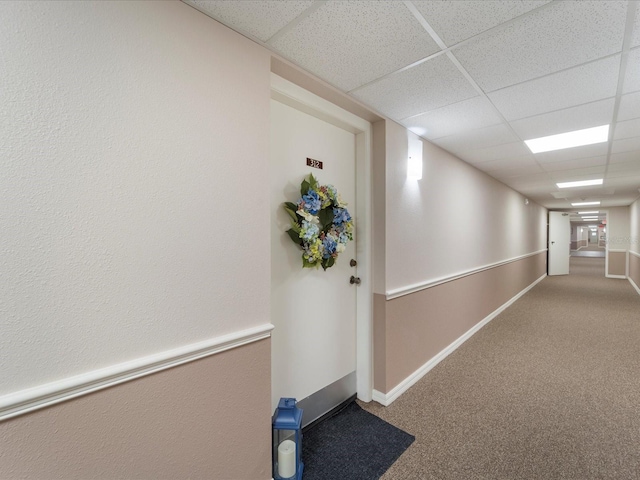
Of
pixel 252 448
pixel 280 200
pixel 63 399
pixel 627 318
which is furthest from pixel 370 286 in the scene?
pixel 627 318

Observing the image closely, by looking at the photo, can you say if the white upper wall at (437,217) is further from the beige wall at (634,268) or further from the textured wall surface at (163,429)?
the beige wall at (634,268)

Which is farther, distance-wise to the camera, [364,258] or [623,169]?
[623,169]

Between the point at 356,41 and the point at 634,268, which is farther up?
the point at 356,41

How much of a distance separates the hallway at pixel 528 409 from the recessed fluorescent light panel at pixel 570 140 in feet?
7.48

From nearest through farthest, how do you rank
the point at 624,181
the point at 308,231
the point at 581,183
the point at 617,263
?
the point at 308,231, the point at 624,181, the point at 581,183, the point at 617,263

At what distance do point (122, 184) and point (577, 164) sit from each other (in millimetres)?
4868

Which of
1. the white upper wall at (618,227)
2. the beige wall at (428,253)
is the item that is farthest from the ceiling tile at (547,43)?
the white upper wall at (618,227)

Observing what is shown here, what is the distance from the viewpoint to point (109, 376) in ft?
3.41

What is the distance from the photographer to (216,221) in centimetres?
135

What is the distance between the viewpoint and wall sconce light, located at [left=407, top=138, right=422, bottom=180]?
2.63 m

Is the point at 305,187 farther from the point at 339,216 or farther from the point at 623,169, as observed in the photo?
the point at 623,169

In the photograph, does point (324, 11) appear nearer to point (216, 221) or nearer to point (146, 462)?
point (216, 221)

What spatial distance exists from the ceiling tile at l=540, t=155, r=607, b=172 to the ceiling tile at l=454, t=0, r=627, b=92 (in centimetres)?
260

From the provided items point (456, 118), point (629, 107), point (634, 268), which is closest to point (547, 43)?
point (456, 118)
